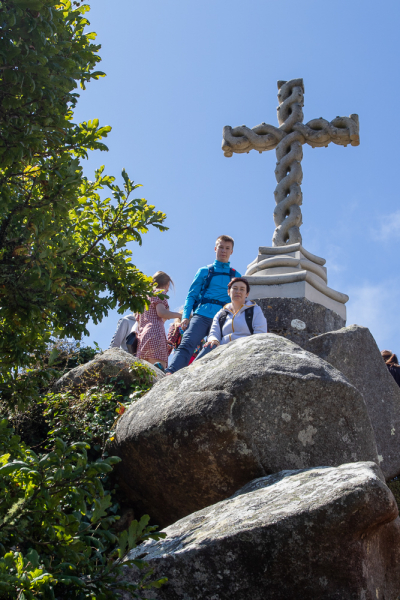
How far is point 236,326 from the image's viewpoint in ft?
19.2

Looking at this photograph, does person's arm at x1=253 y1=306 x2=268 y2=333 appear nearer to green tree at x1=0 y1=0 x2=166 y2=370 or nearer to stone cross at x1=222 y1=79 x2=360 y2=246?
green tree at x1=0 y1=0 x2=166 y2=370

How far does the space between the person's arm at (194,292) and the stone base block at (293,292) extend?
99cm

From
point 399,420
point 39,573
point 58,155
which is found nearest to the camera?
point 39,573

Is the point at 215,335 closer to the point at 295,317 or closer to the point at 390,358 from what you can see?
the point at 295,317

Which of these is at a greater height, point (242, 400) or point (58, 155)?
point (58, 155)

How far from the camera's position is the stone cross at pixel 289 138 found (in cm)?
910

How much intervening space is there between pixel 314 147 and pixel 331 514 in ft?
25.5

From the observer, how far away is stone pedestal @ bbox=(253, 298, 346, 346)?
717 centimetres

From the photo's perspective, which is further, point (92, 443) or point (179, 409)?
point (92, 443)

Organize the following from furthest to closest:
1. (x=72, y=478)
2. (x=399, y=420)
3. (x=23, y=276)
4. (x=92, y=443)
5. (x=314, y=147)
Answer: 1. (x=314, y=147)
2. (x=399, y=420)
3. (x=92, y=443)
4. (x=23, y=276)
5. (x=72, y=478)

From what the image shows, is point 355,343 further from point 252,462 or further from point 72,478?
point 72,478

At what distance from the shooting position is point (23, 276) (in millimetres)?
2875

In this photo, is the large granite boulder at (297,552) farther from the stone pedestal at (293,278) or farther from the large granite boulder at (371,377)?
the stone pedestal at (293,278)

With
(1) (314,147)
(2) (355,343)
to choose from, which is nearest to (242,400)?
(2) (355,343)
